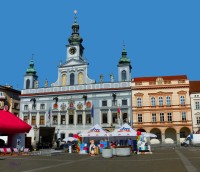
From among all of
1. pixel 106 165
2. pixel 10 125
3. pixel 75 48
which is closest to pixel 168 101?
pixel 75 48

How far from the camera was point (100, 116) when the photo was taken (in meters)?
50.2

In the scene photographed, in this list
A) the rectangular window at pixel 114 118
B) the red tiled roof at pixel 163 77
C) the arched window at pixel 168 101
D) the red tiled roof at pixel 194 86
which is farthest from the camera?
the red tiled roof at pixel 163 77

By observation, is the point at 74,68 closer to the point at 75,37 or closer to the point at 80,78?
the point at 80,78

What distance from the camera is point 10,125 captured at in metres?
27.2

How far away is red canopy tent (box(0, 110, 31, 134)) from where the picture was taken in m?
26.5

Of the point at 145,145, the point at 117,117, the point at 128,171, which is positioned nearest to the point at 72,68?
the point at 117,117

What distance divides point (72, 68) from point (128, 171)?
42931 mm

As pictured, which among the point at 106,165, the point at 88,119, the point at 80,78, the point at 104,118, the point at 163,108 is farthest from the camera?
the point at 80,78

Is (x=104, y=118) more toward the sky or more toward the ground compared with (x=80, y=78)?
more toward the ground

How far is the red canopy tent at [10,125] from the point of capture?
86.9 ft

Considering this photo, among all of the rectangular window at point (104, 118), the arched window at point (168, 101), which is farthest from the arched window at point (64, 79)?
the arched window at point (168, 101)

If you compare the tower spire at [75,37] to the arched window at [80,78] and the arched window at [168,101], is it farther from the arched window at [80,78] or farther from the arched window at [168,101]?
the arched window at [168,101]

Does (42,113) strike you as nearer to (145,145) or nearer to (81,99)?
(81,99)

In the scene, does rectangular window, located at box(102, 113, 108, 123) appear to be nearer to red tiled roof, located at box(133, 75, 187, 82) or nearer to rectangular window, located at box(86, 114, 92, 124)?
rectangular window, located at box(86, 114, 92, 124)
